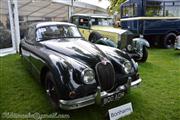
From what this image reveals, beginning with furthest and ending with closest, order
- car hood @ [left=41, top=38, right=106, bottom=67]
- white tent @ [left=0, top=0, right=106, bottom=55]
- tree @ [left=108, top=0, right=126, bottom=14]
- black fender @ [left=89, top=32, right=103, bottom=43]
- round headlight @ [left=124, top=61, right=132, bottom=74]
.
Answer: tree @ [left=108, top=0, right=126, bottom=14] < white tent @ [left=0, top=0, right=106, bottom=55] < black fender @ [left=89, top=32, right=103, bottom=43] < round headlight @ [left=124, top=61, right=132, bottom=74] < car hood @ [left=41, top=38, right=106, bottom=67]

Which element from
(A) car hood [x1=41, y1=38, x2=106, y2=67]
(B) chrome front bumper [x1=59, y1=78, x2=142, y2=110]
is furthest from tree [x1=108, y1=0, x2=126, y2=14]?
(B) chrome front bumper [x1=59, y1=78, x2=142, y2=110]

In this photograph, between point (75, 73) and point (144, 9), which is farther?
point (144, 9)

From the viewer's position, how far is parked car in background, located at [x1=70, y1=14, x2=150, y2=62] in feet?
20.7

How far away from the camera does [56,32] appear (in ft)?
14.9

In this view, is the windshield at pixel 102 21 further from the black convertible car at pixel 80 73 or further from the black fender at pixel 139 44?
the black convertible car at pixel 80 73

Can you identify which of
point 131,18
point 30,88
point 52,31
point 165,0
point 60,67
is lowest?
point 30,88

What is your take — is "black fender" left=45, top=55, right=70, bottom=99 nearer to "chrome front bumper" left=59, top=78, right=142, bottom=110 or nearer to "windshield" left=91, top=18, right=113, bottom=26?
"chrome front bumper" left=59, top=78, right=142, bottom=110

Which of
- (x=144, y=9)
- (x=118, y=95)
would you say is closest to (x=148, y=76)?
(x=118, y=95)

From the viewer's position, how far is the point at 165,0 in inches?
379

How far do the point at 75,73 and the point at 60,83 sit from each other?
0.82 feet

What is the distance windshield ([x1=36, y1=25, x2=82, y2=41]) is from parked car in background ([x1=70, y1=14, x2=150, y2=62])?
5.34ft

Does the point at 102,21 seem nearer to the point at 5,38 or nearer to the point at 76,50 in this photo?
the point at 5,38

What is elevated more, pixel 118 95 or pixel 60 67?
pixel 60 67

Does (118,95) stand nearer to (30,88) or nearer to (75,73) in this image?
(75,73)
